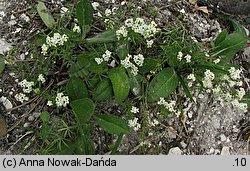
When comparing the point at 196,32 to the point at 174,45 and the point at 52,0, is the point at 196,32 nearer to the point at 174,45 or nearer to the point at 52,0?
the point at 174,45

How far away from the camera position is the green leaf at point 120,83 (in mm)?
2270

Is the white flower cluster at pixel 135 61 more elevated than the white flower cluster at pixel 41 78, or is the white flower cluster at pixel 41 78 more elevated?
the white flower cluster at pixel 135 61

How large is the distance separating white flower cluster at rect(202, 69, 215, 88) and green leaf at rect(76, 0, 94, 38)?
0.66m

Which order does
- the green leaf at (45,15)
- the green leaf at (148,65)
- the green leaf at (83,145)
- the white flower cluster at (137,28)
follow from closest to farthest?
the white flower cluster at (137,28), the green leaf at (83,145), the green leaf at (148,65), the green leaf at (45,15)

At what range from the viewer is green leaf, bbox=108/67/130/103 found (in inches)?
89.4

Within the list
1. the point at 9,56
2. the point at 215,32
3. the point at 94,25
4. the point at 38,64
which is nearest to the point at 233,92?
the point at 215,32

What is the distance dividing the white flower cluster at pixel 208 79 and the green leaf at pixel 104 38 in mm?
493

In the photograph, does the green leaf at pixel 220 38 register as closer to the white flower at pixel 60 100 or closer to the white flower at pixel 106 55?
the white flower at pixel 106 55

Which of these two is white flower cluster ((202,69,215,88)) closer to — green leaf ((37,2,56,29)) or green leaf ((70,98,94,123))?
green leaf ((70,98,94,123))

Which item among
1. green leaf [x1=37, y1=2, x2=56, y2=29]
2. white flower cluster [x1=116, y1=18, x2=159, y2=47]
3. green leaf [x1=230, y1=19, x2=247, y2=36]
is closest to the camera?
white flower cluster [x1=116, y1=18, x2=159, y2=47]

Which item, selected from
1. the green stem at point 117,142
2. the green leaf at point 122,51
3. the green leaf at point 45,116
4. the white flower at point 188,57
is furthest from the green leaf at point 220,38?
the green leaf at point 45,116

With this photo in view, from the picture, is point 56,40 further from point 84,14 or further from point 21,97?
point 21,97

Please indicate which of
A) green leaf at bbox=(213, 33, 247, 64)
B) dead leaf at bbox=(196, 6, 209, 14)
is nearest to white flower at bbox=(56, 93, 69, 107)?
green leaf at bbox=(213, 33, 247, 64)

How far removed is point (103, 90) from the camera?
7.61ft
